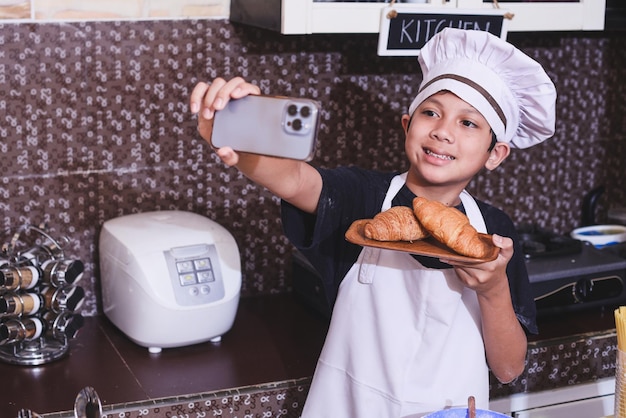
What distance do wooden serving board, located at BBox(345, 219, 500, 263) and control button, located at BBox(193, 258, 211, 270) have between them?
57 centimetres

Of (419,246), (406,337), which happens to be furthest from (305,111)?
(406,337)

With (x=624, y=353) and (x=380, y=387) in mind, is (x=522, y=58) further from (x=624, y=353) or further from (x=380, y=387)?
(x=380, y=387)

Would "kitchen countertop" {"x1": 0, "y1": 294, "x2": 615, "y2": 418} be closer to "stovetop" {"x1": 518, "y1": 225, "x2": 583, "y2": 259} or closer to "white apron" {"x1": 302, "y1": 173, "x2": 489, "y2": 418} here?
"stovetop" {"x1": 518, "y1": 225, "x2": 583, "y2": 259}

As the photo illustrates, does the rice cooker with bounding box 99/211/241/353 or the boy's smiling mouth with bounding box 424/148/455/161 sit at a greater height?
the boy's smiling mouth with bounding box 424/148/455/161

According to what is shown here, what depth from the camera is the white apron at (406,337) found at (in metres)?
1.58

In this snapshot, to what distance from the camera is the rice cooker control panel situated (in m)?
1.90

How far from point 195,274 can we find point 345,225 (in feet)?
1.52

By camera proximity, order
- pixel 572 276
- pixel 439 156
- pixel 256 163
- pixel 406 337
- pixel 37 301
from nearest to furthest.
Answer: pixel 256 163
pixel 439 156
pixel 406 337
pixel 37 301
pixel 572 276

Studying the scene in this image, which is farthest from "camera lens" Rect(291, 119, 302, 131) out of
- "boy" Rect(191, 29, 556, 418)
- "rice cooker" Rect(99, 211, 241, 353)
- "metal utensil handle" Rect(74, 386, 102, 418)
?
"rice cooker" Rect(99, 211, 241, 353)

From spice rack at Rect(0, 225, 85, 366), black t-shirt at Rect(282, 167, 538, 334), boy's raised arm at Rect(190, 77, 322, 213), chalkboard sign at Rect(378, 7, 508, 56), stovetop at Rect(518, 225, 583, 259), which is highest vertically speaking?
chalkboard sign at Rect(378, 7, 508, 56)

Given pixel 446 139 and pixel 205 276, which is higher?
pixel 446 139

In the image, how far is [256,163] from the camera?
1.38 m

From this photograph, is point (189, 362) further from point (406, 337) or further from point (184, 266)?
point (406, 337)

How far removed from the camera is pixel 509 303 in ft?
5.01
